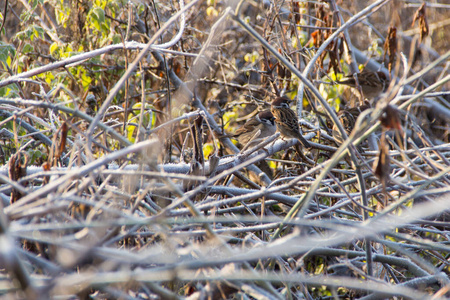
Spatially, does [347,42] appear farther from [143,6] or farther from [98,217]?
[98,217]

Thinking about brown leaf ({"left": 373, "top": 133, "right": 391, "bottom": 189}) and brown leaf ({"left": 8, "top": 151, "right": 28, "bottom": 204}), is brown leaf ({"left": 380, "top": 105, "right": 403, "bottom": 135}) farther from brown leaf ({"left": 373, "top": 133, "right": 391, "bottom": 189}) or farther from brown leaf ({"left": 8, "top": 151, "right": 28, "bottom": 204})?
brown leaf ({"left": 8, "top": 151, "right": 28, "bottom": 204})

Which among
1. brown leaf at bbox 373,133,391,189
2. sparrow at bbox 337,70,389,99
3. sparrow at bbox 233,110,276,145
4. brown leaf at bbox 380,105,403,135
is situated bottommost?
sparrow at bbox 233,110,276,145

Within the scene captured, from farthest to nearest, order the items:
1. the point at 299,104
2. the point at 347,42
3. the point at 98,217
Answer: the point at 347,42
the point at 299,104
the point at 98,217

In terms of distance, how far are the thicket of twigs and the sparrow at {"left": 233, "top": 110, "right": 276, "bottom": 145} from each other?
143 mm

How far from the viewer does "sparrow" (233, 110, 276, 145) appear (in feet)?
18.1

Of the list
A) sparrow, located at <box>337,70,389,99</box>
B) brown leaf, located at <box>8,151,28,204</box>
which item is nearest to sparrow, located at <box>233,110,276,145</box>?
sparrow, located at <box>337,70,389,99</box>

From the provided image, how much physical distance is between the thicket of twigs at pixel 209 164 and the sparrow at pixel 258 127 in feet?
0.47

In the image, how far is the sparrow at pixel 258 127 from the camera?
18.1 ft

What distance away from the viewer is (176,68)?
5.41 meters

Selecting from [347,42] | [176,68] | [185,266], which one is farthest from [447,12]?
[185,266]

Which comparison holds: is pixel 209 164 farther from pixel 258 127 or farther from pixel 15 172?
pixel 258 127

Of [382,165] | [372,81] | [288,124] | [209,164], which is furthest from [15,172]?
[372,81]

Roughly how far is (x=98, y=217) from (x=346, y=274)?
2070 mm

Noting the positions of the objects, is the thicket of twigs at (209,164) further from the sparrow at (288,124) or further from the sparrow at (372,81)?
the sparrow at (372,81)
